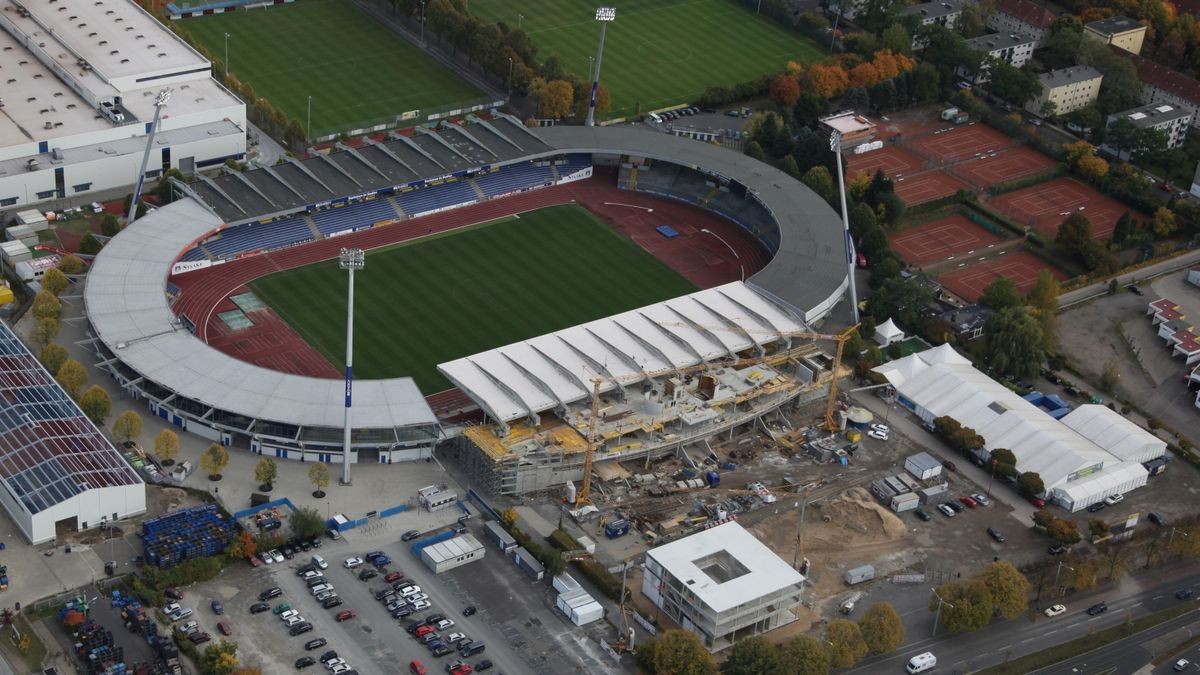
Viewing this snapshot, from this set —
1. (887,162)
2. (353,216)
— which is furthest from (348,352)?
(887,162)

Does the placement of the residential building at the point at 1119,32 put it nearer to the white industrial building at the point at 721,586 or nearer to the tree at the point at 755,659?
the white industrial building at the point at 721,586

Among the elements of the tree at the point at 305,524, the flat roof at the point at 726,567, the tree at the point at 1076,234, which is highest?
the tree at the point at 1076,234

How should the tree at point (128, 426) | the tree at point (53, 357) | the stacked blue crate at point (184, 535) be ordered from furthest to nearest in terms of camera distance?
1. the tree at point (53, 357)
2. the tree at point (128, 426)
3. the stacked blue crate at point (184, 535)

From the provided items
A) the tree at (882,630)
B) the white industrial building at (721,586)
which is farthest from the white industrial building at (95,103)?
the tree at (882,630)

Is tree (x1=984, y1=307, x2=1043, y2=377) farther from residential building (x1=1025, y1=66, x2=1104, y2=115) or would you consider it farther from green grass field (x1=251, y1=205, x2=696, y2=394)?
residential building (x1=1025, y1=66, x2=1104, y2=115)

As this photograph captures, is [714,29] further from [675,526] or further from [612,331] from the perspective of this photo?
[675,526]

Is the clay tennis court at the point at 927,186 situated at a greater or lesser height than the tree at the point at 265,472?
greater

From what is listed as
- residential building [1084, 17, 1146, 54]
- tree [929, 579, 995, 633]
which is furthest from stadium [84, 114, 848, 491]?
residential building [1084, 17, 1146, 54]
